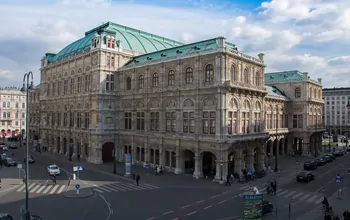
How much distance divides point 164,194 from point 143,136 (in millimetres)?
20139

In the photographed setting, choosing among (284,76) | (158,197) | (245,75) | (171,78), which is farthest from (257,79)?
(284,76)

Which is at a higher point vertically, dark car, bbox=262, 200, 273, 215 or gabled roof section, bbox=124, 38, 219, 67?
gabled roof section, bbox=124, 38, 219, 67

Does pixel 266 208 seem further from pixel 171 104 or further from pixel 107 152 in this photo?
pixel 107 152

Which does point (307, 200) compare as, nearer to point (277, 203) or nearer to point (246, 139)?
point (277, 203)

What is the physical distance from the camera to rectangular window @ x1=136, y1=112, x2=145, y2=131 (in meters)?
55.3

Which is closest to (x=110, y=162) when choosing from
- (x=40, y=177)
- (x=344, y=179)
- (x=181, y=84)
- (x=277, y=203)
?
(x=40, y=177)

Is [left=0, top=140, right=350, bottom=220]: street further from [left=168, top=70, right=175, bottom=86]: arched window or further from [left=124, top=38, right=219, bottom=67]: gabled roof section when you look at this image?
[left=124, top=38, right=219, bottom=67]: gabled roof section

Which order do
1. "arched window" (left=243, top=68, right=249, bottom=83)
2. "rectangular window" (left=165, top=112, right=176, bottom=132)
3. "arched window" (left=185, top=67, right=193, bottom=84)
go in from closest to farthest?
1. "arched window" (left=185, top=67, right=193, bottom=84)
2. "arched window" (left=243, top=68, right=249, bottom=83)
3. "rectangular window" (left=165, top=112, right=176, bottom=132)

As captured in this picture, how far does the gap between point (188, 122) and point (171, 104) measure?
4.85 meters

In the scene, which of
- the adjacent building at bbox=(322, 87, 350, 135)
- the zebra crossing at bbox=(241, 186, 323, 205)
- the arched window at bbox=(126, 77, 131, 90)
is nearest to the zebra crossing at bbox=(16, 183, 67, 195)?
the zebra crossing at bbox=(241, 186, 323, 205)

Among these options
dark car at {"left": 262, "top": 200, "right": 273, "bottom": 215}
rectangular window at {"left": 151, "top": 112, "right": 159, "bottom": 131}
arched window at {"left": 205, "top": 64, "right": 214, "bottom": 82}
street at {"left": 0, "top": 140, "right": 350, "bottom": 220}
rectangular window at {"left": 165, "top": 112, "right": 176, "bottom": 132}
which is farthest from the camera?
rectangular window at {"left": 151, "top": 112, "right": 159, "bottom": 131}

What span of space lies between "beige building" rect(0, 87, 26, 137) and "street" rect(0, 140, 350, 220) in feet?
234

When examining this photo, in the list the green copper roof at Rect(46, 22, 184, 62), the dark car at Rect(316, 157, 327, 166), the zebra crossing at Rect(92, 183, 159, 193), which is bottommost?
the zebra crossing at Rect(92, 183, 159, 193)

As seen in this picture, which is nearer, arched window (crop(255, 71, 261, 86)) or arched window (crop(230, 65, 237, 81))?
arched window (crop(230, 65, 237, 81))
